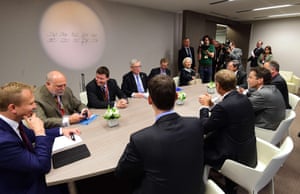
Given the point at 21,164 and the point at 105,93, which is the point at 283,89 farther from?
the point at 21,164

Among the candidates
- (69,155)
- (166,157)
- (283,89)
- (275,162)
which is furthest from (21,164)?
(283,89)

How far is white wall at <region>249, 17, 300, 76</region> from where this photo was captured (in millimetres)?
7527

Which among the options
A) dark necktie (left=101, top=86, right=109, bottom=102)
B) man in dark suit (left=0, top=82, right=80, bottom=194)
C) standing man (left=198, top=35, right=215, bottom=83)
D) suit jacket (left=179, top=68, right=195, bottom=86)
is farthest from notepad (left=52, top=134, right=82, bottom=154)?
standing man (left=198, top=35, right=215, bottom=83)

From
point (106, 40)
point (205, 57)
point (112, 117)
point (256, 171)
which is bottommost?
point (256, 171)

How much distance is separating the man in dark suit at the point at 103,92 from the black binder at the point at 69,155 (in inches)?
37.2

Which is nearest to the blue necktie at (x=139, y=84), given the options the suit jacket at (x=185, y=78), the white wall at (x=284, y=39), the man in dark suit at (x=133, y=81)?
the man in dark suit at (x=133, y=81)

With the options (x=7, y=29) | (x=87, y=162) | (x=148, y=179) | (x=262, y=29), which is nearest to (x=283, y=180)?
(x=148, y=179)

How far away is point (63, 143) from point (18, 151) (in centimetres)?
43

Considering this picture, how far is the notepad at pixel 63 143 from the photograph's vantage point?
4.60 feet

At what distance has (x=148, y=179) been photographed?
101cm

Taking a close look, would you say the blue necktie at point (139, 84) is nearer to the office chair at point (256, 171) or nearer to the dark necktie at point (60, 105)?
the dark necktie at point (60, 105)

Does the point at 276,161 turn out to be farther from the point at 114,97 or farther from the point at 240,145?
the point at 114,97

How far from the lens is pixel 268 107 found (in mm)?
2061

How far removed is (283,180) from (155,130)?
6.72ft
